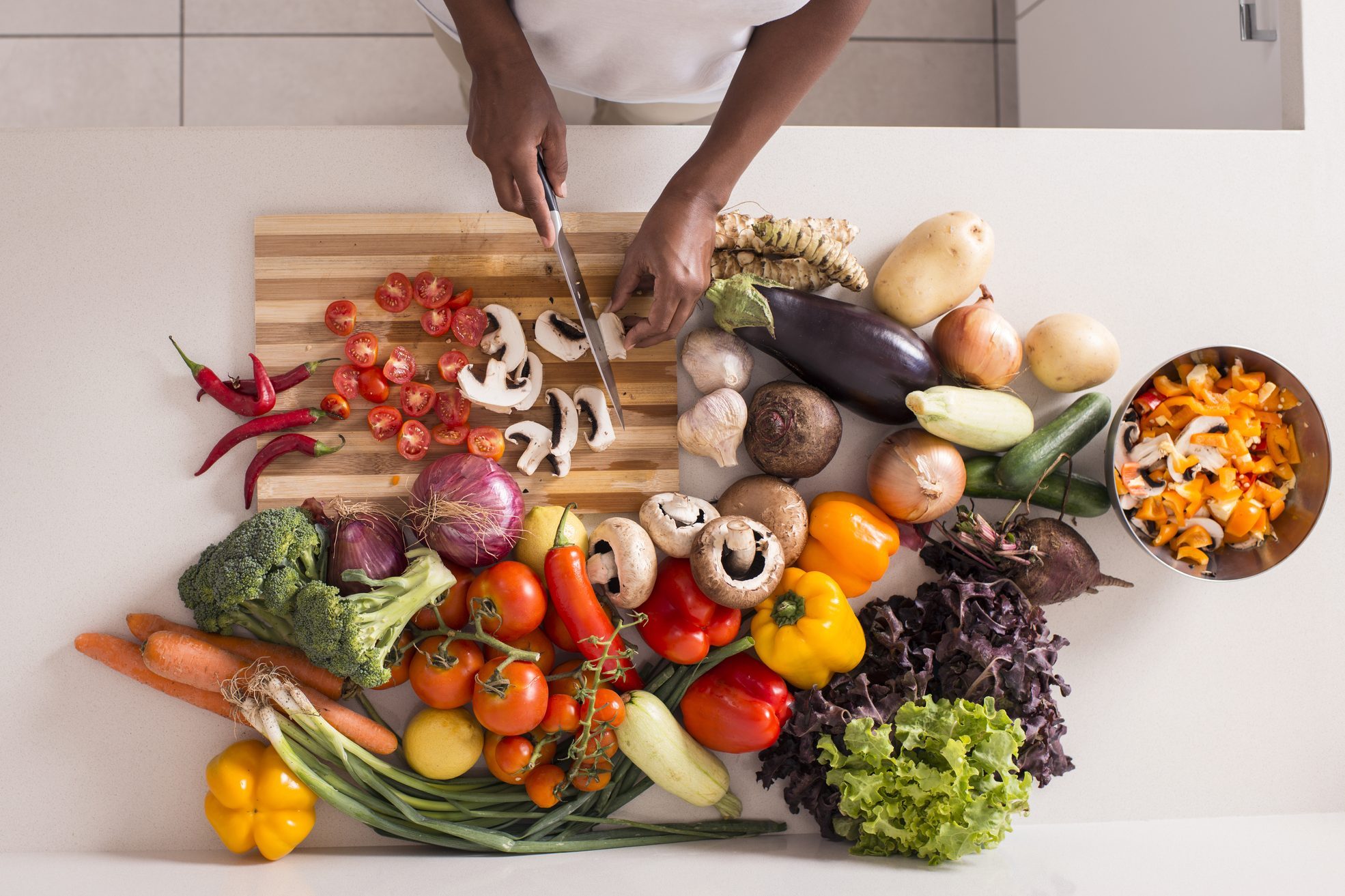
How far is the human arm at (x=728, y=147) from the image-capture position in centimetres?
119

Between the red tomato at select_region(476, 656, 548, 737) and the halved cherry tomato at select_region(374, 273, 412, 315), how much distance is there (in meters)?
0.62

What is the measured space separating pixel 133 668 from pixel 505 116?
1087 mm

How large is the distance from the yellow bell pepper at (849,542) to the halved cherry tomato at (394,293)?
792 millimetres

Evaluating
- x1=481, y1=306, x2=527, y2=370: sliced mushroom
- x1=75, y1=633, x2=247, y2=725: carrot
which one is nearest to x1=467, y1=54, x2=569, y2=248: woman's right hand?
x1=481, y1=306, x2=527, y2=370: sliced mushroom

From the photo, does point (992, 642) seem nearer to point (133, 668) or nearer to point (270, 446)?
point (270, 446)

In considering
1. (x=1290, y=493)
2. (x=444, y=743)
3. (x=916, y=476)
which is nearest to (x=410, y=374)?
(x=444, y=743)

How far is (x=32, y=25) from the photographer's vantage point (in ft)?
7.04

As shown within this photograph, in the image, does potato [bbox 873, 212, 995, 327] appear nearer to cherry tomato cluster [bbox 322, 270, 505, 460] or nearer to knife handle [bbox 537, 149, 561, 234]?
knife handle [bbox 537, 149, 561, 234]

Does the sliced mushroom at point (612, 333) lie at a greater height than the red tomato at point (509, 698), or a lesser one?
greater

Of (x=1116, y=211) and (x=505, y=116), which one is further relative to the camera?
(x=1116, y=211)

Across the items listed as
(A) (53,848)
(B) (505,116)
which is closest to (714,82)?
(B) (505,116)

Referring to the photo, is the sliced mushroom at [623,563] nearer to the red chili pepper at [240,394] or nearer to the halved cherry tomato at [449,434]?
the halved cherry tomato at [449,434]

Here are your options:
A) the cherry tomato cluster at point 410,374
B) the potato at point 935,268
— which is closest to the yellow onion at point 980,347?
the potato at point 935,268

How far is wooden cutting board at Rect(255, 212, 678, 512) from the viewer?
4.83 feet
